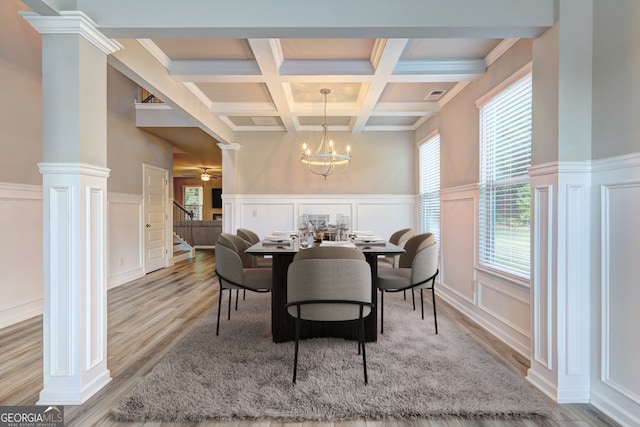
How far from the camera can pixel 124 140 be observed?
5055 mm

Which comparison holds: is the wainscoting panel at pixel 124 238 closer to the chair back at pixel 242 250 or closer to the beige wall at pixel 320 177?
the beige wall at pixel 320 177

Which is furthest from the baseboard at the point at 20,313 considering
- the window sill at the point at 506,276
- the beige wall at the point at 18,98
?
the window sill at the point at 506,276

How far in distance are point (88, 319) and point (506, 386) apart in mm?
2620

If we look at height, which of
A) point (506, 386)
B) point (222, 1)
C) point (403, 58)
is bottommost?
point (506, 386)

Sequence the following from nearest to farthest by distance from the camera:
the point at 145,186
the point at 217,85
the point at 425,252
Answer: the point at 425,252, the point at 217,85, the point at 145,186

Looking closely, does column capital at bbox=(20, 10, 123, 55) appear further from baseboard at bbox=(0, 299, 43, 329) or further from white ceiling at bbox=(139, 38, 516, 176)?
baseboard at bbox=(0, 299, 43, 329)

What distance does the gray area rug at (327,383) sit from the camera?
175 centimetres

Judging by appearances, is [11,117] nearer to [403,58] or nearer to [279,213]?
[279,213]

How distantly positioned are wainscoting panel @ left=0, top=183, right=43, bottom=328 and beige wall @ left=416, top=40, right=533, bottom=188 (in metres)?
4.77

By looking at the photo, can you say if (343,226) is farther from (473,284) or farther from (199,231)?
(199,231)

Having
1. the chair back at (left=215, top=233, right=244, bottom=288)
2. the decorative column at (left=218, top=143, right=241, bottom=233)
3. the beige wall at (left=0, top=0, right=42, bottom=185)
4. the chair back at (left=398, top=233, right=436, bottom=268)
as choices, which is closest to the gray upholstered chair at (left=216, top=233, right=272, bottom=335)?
the chair back at (left=215, top=233, right=244, bottom=288)

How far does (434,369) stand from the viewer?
2189 millimetres

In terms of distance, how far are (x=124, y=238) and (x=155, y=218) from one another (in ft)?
3.36

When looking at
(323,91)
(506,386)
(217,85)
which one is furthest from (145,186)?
(506,386)
